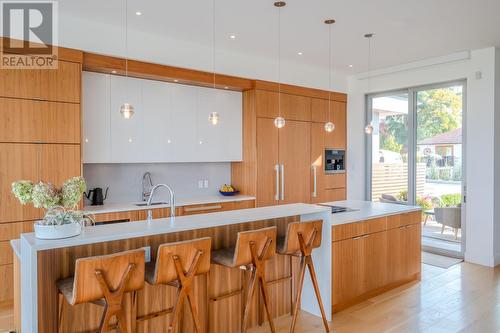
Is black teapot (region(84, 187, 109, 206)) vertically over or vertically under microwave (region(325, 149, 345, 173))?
under

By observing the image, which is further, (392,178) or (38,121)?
(392,178)

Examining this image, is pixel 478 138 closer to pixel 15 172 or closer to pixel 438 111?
pixel 438 111

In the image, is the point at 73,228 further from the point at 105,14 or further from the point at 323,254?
the point at 105,14

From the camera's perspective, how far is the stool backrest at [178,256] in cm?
228

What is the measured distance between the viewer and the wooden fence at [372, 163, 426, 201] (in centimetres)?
601

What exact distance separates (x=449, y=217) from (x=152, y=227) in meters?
4.92

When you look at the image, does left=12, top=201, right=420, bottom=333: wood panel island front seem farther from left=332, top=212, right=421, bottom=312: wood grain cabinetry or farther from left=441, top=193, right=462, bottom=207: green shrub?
left=441, top=193, right=462, bottom=207: green shrub

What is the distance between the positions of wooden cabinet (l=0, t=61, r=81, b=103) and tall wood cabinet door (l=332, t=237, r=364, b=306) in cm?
317

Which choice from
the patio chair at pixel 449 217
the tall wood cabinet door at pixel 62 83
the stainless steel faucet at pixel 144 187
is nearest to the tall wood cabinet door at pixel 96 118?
the tall wood cabinet door at pixel 62 83

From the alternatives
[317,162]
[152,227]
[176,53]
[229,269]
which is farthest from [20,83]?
[317,162]

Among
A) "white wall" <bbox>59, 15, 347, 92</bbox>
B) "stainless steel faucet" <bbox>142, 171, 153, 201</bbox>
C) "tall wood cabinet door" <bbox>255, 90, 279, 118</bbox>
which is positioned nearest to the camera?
"white wall" <bbox>59, 15, 347, 92</bbox>

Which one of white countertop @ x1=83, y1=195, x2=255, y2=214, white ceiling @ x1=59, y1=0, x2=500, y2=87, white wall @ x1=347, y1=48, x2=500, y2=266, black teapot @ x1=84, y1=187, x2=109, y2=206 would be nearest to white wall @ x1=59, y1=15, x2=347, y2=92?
white ceiling @ x1=59, y1=0, x2=500, y2=87

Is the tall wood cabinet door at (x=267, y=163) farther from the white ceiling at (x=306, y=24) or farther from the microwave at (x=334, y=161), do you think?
the microwave at (x=334, y=161)

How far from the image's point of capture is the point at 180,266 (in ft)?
7.70
